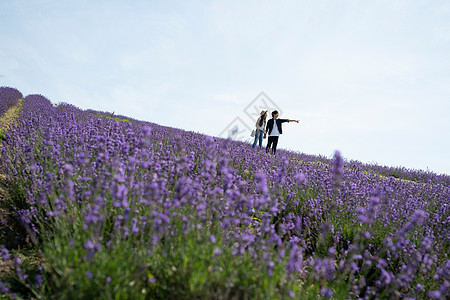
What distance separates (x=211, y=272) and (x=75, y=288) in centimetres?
91

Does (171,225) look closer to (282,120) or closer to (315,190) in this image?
(315,190)

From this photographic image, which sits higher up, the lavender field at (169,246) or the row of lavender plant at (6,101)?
the row of lavender plant at (6,101)

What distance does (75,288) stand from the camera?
181 cm

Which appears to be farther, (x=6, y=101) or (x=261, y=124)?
(x=6, y=101)

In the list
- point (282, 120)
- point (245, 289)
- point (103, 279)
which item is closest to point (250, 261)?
point (245, 289)

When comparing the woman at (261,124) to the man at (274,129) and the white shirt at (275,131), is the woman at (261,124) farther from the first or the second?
the white shirt at (275,131)

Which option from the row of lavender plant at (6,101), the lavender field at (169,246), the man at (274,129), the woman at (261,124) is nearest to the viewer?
the lavender field at (169,246)

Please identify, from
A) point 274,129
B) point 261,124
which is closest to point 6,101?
point 261,124

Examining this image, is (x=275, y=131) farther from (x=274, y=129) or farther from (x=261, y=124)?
(x=261, y=124)

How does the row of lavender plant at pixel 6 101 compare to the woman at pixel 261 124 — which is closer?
the woman at pixel 261 124

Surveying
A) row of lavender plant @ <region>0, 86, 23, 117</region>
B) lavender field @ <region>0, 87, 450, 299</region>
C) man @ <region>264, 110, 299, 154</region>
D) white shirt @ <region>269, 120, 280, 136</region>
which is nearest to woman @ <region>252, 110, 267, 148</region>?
man @ <region>264, 110, 299, 154</region>

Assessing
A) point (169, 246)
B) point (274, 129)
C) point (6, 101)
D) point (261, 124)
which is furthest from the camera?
point (6, 101)

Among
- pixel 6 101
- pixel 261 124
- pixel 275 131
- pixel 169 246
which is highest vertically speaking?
pixel 261 124

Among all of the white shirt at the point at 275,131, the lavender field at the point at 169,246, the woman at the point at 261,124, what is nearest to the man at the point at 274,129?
the white shirt at the point at 275,131
